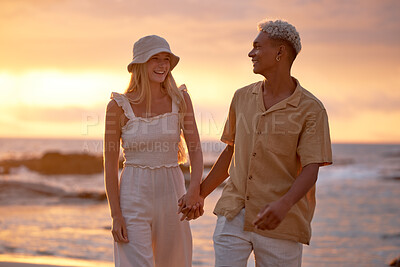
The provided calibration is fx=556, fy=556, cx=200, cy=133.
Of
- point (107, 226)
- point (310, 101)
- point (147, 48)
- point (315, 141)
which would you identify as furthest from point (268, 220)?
point (107, 226)

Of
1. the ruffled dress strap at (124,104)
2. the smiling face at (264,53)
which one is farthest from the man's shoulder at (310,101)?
the ruffled dress strap at (124,104)

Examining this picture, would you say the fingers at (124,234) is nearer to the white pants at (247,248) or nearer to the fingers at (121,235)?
the fingers at (121,235)

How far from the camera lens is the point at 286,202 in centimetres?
283

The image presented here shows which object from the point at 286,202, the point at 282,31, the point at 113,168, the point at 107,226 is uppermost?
the point at 282,31

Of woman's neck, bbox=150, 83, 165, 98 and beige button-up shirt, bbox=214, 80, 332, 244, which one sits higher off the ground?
woman's neck, bbox=150, 83, 165, 98

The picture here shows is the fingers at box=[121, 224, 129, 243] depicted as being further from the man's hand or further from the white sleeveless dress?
the man's hand

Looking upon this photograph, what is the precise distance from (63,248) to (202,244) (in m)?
2.31

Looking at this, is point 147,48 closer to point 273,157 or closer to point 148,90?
point 148,90

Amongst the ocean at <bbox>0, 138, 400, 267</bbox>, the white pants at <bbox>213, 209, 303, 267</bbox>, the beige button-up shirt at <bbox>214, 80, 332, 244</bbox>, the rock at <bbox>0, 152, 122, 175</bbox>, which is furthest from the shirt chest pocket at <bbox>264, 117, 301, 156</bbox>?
the rock at <bbox>0, 152, 122, 175</bbox>

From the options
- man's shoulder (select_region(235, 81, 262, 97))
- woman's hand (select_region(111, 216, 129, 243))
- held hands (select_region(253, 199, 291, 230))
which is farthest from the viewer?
woman's hand (select_region(111, 216, 129, 243))

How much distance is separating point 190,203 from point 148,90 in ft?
2.89

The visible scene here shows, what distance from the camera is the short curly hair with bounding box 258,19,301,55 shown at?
10.4ft

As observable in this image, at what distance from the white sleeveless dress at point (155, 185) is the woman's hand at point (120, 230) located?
73 millimetres

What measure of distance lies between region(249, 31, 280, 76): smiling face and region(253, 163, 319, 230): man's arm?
626 millimetres
